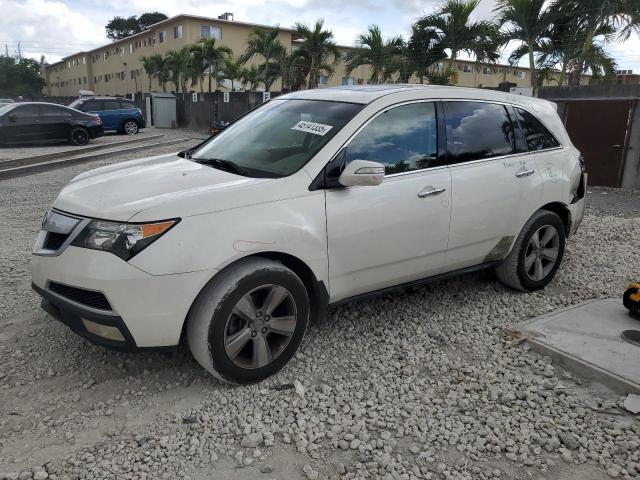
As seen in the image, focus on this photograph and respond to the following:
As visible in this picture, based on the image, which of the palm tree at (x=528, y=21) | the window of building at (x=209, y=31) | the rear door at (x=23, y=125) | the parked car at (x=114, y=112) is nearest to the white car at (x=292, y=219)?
the palm tree at (x=528, y=21)

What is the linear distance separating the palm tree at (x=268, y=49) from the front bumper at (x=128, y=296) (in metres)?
26.7

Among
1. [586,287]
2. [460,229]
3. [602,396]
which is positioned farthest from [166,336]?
[586,287]

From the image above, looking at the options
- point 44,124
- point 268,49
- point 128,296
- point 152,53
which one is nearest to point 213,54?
point 268,49

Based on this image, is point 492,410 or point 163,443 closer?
point 163,443

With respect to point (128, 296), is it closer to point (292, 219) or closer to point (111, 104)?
point (292, 219)

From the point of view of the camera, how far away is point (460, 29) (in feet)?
54.4

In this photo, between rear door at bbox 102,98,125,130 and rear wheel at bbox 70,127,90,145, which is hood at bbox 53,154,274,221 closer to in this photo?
rear wheel at bbox 70,127,90,145

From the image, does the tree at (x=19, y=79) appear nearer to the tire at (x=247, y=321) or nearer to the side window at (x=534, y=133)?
the side window at (x=534, y=133)

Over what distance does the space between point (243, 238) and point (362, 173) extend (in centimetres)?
82

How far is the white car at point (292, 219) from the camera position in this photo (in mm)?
2826

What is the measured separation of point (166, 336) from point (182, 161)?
4.83 ft

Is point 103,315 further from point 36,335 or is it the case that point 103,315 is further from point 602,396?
point 602,396

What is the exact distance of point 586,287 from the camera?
4.88 meters

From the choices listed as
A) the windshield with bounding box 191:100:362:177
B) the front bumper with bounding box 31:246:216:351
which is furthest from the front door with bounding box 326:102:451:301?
the front bumper with bounding box 31:246:216:351
